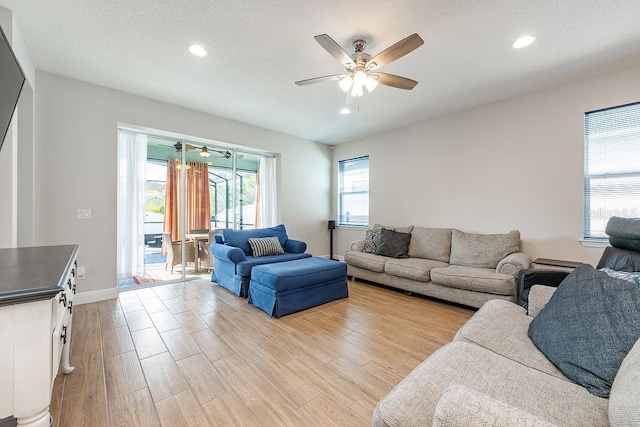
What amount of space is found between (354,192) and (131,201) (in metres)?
3.97

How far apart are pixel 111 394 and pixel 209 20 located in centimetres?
275

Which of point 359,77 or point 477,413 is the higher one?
point 359,77

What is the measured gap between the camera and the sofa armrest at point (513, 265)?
2867 millimetres

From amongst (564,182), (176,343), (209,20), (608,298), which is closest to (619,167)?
(564,182)

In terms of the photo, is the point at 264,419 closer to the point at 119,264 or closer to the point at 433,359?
the point at 433,359

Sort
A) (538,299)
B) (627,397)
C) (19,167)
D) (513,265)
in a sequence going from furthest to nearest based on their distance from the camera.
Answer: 1. (513,265)
2. (19,167)
3. (538,299)
4. (627,397)

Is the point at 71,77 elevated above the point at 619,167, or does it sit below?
above

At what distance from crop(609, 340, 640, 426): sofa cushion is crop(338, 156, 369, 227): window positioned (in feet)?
15.2

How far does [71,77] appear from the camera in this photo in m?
3.09

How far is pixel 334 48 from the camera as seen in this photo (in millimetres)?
1976

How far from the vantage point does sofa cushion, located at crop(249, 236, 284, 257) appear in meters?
3.94

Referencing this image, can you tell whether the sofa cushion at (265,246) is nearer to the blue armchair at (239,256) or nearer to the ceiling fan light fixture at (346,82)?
the blue armchair at (239,256)

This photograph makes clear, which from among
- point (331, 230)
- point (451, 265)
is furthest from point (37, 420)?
A: point (331, 230)

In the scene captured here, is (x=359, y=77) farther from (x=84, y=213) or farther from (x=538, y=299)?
(x=84, y=213)
